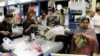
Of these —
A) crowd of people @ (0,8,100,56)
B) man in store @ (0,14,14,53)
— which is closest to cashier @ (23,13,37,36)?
crowd of people @ (0,8,100,56)

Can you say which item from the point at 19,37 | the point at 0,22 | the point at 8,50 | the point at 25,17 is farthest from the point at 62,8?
the point at 8,50

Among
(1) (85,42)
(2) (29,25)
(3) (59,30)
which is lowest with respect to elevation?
(1) (85,42)

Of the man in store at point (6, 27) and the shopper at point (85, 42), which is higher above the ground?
the man in store at point (6, 27)

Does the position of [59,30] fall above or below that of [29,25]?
below

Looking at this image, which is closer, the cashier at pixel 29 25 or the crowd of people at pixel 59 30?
the crowd of people at pixel 59 30

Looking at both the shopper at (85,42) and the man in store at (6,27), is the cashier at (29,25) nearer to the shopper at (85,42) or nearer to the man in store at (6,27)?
the man in store at (6,27)

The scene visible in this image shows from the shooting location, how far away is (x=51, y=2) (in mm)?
5676

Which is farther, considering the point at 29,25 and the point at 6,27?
the point at 29,25

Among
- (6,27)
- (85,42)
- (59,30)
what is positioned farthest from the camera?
(59,30)

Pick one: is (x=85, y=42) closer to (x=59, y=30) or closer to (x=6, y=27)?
(x=59, y=30)

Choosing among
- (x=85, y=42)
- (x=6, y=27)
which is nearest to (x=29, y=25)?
(x=6, y=27)

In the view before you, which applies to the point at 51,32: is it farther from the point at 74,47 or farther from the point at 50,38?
the point at 74,47

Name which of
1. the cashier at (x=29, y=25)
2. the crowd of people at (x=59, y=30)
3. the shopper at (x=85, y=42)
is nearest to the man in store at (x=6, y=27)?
the crowd of people at (x=59, y=30)

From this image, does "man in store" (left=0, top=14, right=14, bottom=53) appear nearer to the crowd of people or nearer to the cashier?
the crowd of people
